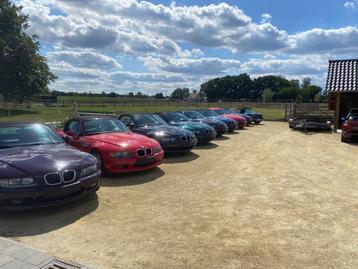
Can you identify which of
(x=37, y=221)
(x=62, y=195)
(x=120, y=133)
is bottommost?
(x=37, y=221)

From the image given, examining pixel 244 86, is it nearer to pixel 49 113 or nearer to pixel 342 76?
pixel 49 113

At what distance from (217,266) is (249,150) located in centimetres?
854

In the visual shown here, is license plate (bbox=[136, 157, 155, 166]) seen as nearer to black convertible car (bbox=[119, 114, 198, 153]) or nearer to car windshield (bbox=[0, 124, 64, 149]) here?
car windshield (bbox=[0, 124, 64, 149])

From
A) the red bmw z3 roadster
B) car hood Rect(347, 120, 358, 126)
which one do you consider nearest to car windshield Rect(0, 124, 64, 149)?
the red bmw z3 roadster

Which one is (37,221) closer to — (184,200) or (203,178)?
(184,200)

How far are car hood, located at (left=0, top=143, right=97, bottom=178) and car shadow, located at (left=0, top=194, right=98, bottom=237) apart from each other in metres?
0.71

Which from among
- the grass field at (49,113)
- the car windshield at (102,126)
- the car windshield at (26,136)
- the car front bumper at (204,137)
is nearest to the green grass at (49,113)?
the grass field at (49,113)

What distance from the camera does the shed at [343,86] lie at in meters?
19.2

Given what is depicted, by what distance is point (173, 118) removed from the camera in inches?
531

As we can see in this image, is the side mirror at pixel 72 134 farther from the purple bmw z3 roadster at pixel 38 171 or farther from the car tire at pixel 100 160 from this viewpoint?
the purple bmw z3 roadster at pixel 38 171

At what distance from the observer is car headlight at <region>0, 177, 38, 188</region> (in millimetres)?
4641

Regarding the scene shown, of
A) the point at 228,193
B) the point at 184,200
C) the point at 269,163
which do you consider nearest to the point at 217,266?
the point at 184,200

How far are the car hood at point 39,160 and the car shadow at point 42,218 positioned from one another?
0.71 metres

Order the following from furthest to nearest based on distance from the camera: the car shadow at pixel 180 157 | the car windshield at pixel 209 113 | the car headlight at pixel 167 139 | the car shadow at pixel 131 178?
the car windshield at pixel 209 113
the car headlight at pixel 167 139
the car shadow at pixel 180 157
the car shadow at pixel 131 178
